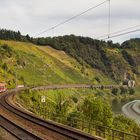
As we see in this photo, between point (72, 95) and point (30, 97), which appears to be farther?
point (72, 95)

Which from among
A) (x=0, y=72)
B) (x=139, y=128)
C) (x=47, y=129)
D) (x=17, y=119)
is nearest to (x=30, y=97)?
(x=139, y=128)

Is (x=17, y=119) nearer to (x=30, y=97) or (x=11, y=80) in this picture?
(x=30, y=97)

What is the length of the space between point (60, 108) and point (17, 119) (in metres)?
34.9

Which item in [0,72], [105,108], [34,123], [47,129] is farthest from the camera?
[0,72]

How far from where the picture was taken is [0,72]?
186375mm

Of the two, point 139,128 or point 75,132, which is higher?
point 75,132

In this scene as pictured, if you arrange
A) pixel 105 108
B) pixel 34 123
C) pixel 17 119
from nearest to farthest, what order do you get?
pixel 34 123 → pixel 17 119 → pixel 105 108

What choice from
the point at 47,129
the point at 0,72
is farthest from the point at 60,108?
the point at 0,72

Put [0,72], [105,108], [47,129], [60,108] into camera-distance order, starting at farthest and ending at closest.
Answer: [0,72] < [105,108] < [60,108] < [47,129]

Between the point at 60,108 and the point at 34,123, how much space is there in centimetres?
3923

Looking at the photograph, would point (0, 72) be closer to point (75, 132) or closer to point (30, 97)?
point (30, 97)

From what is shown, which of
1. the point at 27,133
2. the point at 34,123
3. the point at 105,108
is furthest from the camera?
→ the point at 105,108

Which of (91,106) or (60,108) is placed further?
(91,106)

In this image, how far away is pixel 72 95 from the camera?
193750 millimetres
